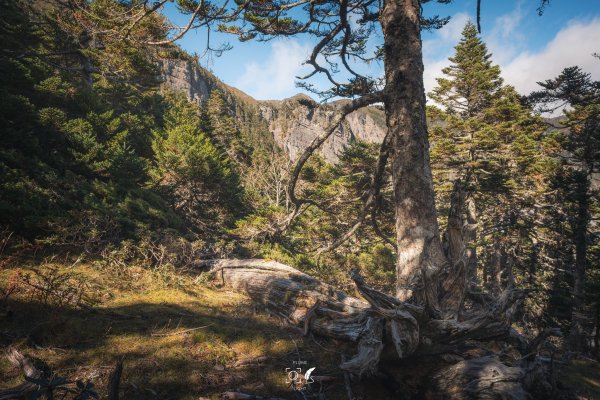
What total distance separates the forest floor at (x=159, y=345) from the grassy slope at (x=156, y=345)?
11mm

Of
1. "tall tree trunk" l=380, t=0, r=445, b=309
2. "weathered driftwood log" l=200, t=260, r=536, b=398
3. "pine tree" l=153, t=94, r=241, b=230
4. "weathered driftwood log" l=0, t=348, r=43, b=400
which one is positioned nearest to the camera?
"weathered driftwood log" l=0, t=348, r=43, b=400

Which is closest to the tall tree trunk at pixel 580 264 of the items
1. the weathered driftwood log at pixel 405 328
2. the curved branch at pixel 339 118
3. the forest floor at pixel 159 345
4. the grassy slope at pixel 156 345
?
the forest floor at pixel 159 345

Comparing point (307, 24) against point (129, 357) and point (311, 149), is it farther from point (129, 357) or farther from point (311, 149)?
point (129, 357)

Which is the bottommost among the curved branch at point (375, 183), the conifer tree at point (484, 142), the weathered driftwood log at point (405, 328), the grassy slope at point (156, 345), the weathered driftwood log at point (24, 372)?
the grassy slope at point (156, 345)

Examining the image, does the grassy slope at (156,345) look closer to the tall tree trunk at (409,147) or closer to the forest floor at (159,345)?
the forest floor at (159,345)

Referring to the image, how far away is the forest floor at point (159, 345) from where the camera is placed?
2.83m

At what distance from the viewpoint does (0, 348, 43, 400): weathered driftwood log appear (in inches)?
80.7

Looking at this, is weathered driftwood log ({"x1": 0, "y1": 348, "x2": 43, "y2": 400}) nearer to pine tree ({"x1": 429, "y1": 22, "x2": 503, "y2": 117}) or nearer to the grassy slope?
the grassy slope

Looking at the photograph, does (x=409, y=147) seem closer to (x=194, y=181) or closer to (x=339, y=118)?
(x=339, y=118)

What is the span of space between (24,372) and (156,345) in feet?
4.23

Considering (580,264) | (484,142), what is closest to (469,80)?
(484,142)

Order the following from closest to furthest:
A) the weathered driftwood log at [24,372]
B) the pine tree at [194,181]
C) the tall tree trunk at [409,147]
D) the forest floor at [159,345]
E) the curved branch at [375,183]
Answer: the weathered driftwood log at [24,372] → the forest floor at [159,345] → the tall tree trunk at [409,147] → the curved branch at [375,183] → the pine tree at [194,181]

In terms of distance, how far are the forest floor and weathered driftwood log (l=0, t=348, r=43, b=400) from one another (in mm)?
104

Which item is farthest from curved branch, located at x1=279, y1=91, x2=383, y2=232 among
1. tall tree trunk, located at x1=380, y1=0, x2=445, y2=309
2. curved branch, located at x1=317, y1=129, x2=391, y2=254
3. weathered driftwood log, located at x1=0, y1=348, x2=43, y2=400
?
weathered driftwood log, located at x1=0, y1=348, x2=43, y2=400
